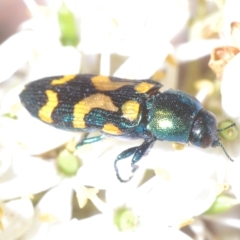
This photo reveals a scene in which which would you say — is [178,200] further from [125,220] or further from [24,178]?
[24,178]

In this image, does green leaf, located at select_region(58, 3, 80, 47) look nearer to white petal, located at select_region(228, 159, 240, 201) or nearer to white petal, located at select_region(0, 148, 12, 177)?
white petal, located at select_region(0, 148, 12, 177)

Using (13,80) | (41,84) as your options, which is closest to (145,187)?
(41,84)

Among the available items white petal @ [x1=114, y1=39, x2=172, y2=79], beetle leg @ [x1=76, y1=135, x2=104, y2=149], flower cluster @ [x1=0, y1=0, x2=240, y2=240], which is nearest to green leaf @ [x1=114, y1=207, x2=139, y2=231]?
flower cluster @ [x1=0, y1=0, x2=240, y2=240]

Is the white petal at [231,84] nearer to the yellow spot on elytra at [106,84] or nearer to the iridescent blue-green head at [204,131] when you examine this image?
the iridescent blue-green head at [204,131]

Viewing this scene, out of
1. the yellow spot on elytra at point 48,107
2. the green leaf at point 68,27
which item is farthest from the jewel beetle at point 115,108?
the green leaf at point 68,27

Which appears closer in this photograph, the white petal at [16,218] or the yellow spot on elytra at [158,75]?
the white petal at [16,218]

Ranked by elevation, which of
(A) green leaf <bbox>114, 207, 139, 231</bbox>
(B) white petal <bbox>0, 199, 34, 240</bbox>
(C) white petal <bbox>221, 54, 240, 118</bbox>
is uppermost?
(C) white petal <bbox>221, 54, 240, 118</bbox>

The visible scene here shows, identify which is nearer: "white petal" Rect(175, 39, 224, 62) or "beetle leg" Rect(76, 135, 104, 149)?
"beetle leg" Rect(76, 135, 104, 149)
